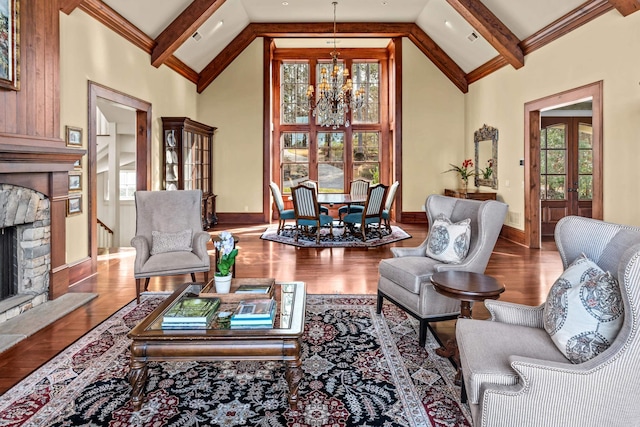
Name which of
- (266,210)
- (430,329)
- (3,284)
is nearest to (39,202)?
(3,284)

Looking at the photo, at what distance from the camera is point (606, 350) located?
1.64 meters

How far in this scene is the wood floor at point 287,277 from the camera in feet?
10.2

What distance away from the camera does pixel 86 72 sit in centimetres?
515

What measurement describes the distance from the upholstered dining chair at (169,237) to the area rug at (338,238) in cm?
278

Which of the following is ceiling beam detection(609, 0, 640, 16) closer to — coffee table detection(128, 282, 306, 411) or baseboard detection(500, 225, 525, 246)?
baseboard detection(500, 225, 525, 246)

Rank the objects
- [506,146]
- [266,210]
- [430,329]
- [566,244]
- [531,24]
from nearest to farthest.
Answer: [566,244], [430,329], [531,24], [506,146], [266,210]

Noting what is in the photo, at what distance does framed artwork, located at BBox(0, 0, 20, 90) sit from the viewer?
3.53m

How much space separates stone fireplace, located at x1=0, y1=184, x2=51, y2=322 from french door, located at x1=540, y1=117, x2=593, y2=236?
8038 millimetres

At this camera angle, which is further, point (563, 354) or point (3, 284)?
point (3, 284)

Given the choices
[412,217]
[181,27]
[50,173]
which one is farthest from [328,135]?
[50,173]

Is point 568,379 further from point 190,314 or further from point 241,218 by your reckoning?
point 241,218

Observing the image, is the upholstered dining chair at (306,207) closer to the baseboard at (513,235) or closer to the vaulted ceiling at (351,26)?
the vaulted ceiling at (351,26)

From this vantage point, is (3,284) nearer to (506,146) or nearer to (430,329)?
(430,329)

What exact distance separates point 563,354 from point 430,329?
162 centimetres
